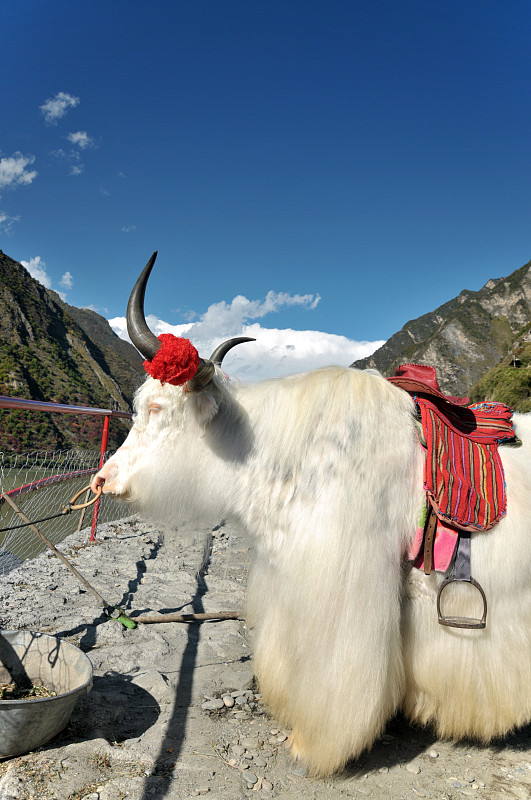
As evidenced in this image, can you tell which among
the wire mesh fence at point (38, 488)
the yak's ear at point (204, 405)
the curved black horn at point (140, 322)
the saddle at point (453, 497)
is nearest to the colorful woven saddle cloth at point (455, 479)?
the saddle at point (453, 497)

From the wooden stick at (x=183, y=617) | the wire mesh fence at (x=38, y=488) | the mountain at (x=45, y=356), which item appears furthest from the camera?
the mountain at (x=45, y=356)

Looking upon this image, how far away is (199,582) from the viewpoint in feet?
14.0

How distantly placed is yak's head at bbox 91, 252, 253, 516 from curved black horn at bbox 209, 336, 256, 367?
0.31 ft

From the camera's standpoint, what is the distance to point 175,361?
1.81 m

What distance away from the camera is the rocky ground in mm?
1779

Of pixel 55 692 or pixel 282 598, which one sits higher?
pixel 282 598

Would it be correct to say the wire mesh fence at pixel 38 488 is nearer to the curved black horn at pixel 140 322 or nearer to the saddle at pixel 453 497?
the curved black horn at pixel 140 322

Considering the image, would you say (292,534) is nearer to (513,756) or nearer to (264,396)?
(264,396)

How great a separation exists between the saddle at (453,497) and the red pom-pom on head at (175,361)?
1042mm

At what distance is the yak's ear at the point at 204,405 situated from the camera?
6.64ft

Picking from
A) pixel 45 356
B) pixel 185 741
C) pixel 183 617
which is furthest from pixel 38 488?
pixel 45 356

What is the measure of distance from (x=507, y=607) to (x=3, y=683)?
236 cm

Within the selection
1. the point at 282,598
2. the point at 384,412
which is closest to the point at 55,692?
the point at 282,598

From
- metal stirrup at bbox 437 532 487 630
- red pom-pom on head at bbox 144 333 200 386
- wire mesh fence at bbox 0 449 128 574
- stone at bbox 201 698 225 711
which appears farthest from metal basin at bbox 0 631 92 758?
metal stirrup at bbox 437 532 487 630
